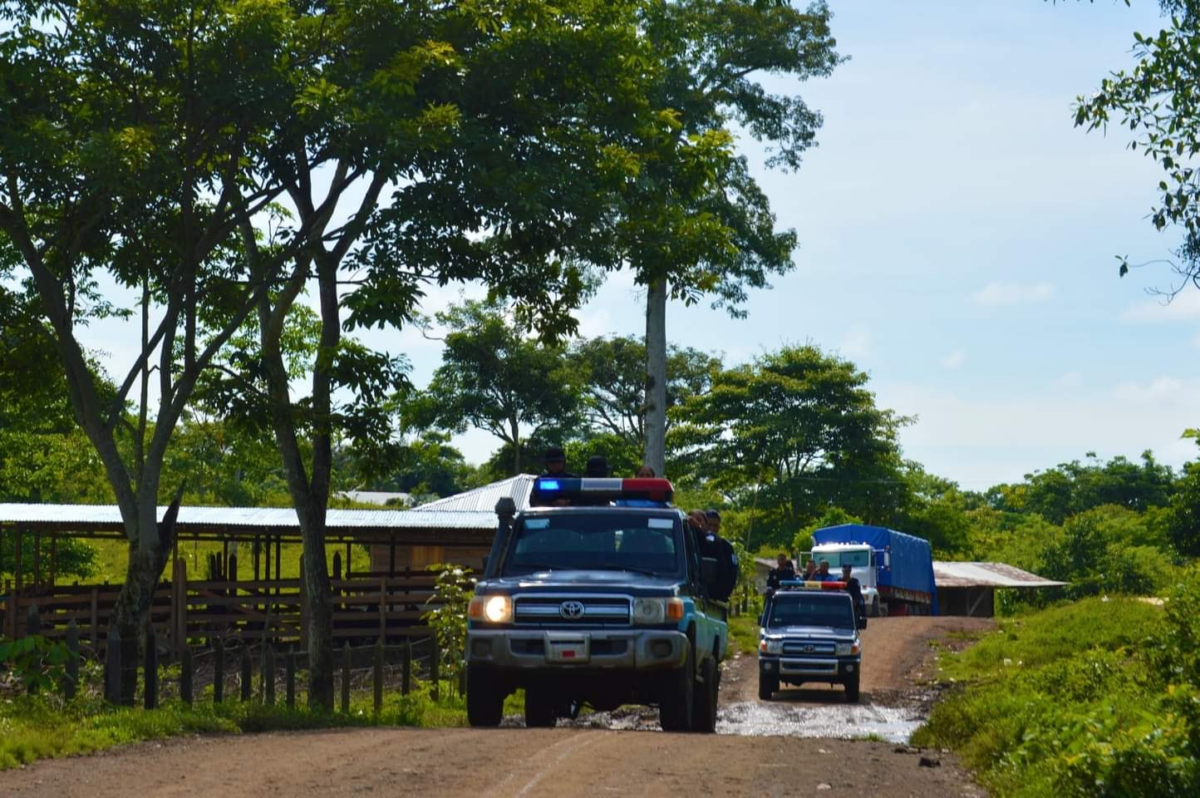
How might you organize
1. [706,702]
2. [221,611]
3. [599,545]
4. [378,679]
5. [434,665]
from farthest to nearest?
[221,611]
[434,665]
[378,679]
[706,702]
[599,545]

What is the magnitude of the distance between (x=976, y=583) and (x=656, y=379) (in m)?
33.7

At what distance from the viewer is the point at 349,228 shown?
1861 cm

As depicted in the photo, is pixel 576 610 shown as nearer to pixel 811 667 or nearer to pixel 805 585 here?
pixel 811 667

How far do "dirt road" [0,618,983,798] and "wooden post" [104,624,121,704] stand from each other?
2.15m

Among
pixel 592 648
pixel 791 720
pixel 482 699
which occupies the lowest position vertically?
pixel 791 720

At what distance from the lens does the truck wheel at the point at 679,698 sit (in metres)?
13.0

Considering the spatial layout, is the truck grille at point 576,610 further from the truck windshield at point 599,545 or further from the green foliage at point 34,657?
the green foliage at point 34,657

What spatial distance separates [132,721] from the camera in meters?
13.9

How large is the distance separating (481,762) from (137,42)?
33.5 ft

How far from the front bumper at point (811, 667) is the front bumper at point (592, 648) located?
439 inches

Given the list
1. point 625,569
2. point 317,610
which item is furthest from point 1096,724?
point 317,610

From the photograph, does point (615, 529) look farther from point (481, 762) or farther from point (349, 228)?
point (349, 228)

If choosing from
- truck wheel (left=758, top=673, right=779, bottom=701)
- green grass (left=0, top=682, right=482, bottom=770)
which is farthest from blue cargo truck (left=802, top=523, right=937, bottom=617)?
green grass (left=0, top=682, right=482, bottom=770)

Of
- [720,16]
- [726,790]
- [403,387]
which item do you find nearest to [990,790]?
[726,790]
